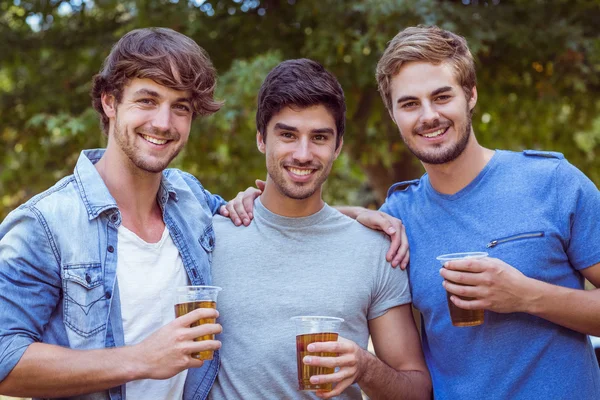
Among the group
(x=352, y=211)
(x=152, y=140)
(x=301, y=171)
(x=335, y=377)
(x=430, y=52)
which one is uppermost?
(x=430, y=52)

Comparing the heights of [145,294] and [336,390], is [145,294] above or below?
above

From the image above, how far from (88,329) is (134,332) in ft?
0.71

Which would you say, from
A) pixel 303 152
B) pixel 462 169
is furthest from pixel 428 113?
pixel 303 152

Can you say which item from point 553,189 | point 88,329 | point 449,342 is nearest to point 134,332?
point 88,329

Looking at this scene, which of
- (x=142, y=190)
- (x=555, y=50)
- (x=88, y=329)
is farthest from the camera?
(x=555, y=50)

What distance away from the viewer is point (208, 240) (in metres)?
3.45

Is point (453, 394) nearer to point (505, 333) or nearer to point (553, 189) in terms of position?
point (505, 333)

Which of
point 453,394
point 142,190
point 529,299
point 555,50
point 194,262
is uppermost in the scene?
point 555,50

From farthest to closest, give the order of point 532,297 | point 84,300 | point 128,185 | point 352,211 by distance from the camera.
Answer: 1. point 352,211
2. point 128,185
3. point 532,297
4. point 84,300

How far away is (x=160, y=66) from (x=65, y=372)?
143 cm

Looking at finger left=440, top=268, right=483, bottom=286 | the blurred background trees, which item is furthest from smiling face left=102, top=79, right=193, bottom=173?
the blurred background trees

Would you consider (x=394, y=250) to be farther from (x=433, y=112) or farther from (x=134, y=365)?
(x=134, y=365)

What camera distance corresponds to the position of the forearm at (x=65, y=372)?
2648mm

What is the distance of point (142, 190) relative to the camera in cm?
334
